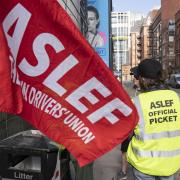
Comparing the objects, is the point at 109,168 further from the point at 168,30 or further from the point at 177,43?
the point at 168,30

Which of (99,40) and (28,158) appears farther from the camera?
(99,40)

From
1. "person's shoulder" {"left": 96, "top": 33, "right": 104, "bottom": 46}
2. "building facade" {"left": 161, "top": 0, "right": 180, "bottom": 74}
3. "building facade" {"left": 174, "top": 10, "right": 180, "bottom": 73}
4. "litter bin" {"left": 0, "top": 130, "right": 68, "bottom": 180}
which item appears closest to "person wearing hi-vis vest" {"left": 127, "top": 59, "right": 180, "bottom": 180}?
"litter bin" {"left": 0, "top": 130, "right": 68, "bottom": 180}

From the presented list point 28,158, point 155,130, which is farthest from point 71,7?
point 155,130

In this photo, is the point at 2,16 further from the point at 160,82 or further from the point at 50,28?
the point at 160,82

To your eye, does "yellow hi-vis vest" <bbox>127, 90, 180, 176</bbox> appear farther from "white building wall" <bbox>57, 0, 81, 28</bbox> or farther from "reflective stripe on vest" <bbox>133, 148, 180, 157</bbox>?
"white building wall" <bbox>57, 0, 81, 28</bbox>

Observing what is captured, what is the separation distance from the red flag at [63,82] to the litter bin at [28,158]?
2.64 feet

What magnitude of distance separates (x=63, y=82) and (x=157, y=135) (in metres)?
1.07

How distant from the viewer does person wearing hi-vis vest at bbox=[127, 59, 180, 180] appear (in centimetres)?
371

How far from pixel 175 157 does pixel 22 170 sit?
116cm

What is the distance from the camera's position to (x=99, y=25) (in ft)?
87.8

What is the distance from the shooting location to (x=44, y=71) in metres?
2.95

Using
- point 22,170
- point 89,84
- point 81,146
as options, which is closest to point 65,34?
point 89,84

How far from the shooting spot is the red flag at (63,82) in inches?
114

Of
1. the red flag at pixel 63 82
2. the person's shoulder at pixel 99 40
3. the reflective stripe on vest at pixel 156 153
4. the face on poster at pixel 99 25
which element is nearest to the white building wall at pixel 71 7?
the reflective stripe on vest at pixel 156 153
